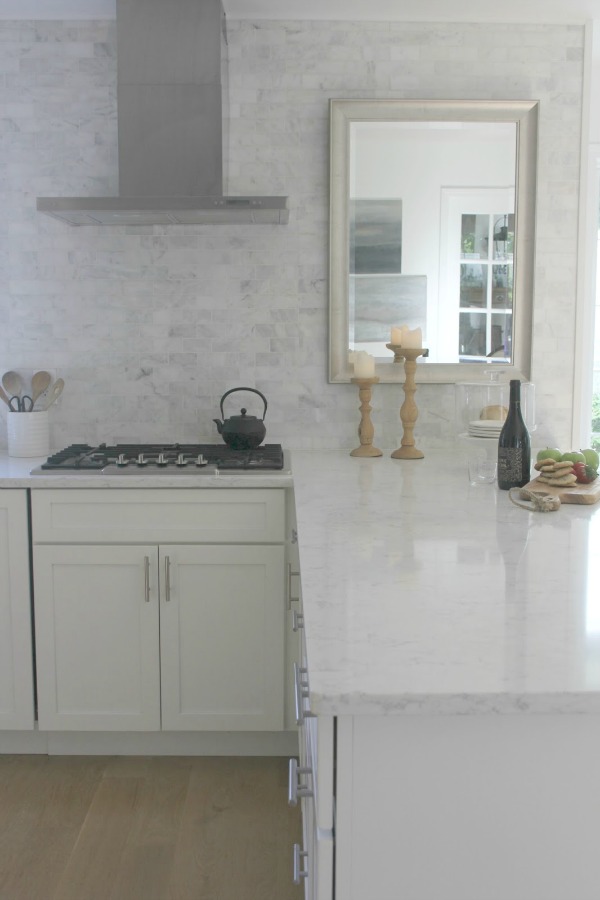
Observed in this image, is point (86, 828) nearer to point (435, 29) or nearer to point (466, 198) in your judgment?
point (466, 198)

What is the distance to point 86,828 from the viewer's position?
254 centimetres

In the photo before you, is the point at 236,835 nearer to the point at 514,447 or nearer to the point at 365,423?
the point at 514,447

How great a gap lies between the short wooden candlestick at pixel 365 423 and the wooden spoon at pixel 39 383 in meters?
1.17

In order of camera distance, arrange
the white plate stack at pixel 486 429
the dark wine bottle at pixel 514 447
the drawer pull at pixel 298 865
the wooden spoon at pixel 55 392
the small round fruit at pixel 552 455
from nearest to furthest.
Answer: the drawer pull at pixel 298 865 < the dark wine bottle at pixel 514 447 < the small round fruit at pixel 552 455 < the white plate stack at pixel 486 429 < the wooden spoon at pixel 55 392

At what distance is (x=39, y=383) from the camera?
134 inches

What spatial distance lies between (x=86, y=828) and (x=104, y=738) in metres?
0.48

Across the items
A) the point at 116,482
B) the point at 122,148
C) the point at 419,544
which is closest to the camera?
the point at 419,544

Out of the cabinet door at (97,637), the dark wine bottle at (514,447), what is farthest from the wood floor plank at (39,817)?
the dark wine bottle at (514,447)

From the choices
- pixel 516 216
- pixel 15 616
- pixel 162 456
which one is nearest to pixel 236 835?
pixel 15 616

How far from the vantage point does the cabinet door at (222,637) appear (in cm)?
289

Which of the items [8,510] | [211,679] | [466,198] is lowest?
[211,679]

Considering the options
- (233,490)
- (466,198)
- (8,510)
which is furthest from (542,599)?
(466,198)

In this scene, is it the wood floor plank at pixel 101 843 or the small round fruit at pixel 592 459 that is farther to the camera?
the small round fruit at pixel 592 459

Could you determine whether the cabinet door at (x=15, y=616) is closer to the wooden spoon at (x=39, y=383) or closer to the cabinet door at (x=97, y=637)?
the cabinet door at (x=97, y=637)
